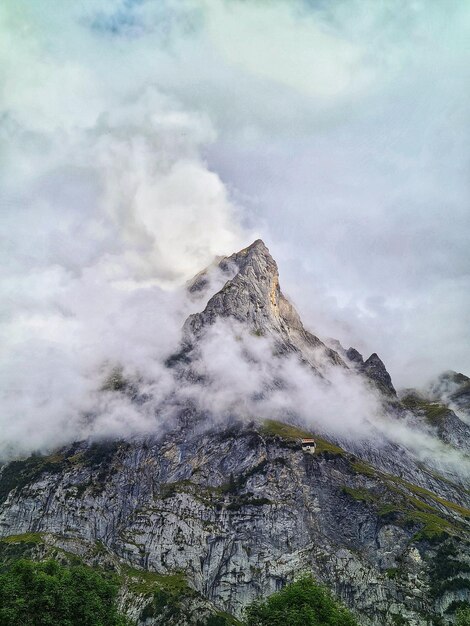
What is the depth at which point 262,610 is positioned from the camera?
291 feet

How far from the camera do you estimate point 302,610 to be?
79250 millimetres

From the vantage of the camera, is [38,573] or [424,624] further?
[424,624]

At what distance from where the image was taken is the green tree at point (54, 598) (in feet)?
254

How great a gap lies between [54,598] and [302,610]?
139 feet

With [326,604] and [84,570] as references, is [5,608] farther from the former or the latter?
[326,604]

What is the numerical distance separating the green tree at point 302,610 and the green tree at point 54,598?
1064 inches

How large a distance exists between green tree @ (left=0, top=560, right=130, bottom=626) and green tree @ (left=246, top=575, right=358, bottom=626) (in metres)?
27.0

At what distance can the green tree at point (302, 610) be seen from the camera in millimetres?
77125

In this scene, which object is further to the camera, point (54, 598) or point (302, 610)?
point (54, 598)

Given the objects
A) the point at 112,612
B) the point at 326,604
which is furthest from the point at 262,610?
the point at 112,612

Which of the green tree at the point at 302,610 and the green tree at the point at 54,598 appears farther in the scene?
the green tree at the point at 54,598

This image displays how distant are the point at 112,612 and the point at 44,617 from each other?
13.3 meters

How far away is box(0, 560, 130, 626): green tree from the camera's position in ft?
254

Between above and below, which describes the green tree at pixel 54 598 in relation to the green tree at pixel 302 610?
above
